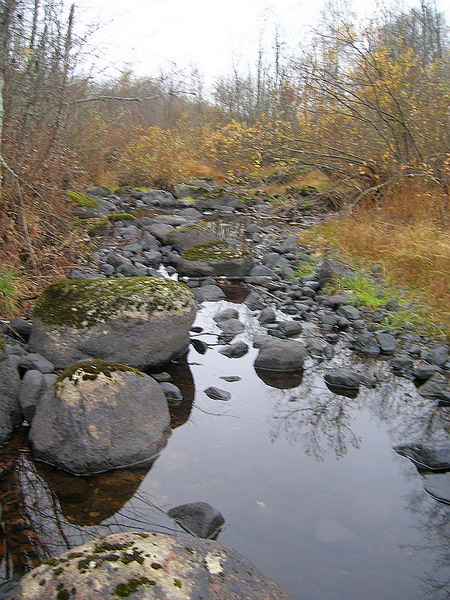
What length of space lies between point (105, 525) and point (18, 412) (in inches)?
45.4

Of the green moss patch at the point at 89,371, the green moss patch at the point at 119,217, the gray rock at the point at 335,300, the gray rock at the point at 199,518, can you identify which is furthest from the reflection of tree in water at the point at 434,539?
the green moss patch at the point at 119,217

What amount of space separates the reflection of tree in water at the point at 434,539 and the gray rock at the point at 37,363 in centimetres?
264

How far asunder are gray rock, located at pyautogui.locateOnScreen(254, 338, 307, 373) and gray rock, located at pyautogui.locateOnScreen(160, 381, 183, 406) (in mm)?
972

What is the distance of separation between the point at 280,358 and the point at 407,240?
3537 mm

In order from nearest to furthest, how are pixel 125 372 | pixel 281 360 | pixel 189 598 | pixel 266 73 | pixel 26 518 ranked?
1. pixel 189 598
2. pixel 26 518
3. pixel 125 372
4. pixel 281 360
5. pixel 266 73

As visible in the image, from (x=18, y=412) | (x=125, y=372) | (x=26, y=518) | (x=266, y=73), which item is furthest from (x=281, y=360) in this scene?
(x=266, y=73)

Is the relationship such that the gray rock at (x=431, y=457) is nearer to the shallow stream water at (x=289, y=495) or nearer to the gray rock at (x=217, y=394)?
the shallow stream water at (x=289, y=495)

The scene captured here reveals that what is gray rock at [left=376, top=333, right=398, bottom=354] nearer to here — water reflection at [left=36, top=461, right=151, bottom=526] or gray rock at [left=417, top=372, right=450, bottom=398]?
gray rock at [left=417, top=372, right=450, bottom=398]

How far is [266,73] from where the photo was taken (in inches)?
1024

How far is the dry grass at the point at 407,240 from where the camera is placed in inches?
265

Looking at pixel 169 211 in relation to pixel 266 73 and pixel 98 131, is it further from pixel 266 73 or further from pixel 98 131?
pixel 266 73

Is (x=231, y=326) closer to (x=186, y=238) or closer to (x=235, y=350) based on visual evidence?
(x=235, y=350)

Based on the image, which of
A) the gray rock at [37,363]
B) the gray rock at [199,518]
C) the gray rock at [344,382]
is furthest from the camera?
the gray rock at [344,382]

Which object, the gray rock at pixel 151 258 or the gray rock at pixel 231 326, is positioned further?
the gray rock at pixel 151 258
